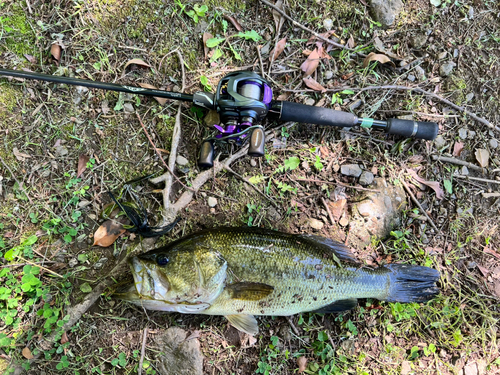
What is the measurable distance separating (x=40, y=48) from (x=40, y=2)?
0.50 meters

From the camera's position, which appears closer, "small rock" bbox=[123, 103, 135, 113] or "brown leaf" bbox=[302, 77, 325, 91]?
"small rock" bbox=[123, 103, 135, 113]

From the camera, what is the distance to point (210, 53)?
11.2 ft

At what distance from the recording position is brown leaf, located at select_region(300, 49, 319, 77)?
349 centimetres

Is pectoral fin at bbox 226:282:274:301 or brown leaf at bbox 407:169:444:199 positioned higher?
brown leaf at bbox 407:169:444:199

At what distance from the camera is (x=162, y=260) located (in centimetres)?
269

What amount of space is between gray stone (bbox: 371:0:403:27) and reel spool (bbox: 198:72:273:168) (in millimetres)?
1784

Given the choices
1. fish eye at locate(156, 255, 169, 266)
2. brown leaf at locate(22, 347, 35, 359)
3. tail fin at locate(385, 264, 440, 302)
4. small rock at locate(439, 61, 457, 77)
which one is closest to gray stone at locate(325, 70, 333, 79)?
small rock at locate(439, 61, 457, 77)

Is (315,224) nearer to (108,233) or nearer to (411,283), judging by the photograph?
(411,283)

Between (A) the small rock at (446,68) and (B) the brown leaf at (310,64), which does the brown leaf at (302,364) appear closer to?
(B) the brown leaf at (310,64)

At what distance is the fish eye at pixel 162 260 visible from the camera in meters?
2.69

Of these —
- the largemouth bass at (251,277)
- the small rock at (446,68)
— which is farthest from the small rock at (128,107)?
the small rock at (446,68)

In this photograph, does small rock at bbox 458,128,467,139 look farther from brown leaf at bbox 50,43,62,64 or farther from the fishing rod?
brown leaf at bbox 50,43,62,64

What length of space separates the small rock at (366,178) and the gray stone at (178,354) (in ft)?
8.09

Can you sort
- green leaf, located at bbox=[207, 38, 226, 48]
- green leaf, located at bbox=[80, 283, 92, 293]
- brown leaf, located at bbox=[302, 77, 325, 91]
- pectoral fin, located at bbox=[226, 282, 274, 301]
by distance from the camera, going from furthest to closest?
brown leaf, located at bbox=[302, 77, 325, 91]
green leaf, located at bbox=[207, 38, 226, 48]
green leaf, located at bbox=[80, 283, 92, 293]
pectoral fin, located at bbox=[226, 282, 274, 301]
